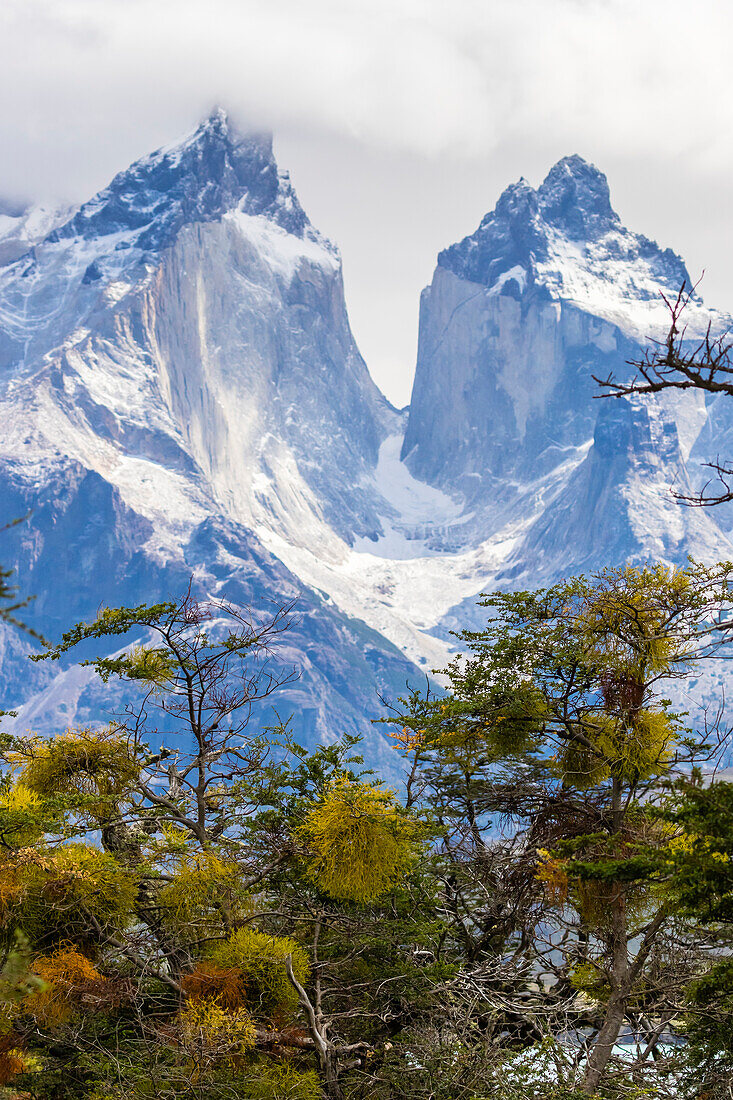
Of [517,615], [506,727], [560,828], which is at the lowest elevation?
[560,828]

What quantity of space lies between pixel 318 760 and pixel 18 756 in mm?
4814

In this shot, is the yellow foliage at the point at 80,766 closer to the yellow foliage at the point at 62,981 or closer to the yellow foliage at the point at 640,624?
the yellow foliage at the point at 62,981

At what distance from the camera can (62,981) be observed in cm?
1163

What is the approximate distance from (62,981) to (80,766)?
3.67m

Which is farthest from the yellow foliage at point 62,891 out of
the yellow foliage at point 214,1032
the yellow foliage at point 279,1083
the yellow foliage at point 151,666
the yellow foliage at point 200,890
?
the yellow foliage at point 151,666

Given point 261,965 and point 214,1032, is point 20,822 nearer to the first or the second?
point 214,1032

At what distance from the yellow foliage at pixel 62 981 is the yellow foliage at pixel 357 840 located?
2910mm

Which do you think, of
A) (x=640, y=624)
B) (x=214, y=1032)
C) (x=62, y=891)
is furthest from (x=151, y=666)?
(x=640, y=624)

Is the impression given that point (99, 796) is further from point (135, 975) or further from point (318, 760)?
point (318, 760)

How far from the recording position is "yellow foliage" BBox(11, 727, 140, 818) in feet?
47.7

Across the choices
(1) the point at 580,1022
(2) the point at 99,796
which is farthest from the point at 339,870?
(1) the point at 580,1022

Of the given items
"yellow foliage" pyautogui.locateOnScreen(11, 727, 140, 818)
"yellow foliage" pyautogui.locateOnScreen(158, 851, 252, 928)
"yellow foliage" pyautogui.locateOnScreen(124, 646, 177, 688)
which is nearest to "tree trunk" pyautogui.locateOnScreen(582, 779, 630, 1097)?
"yellow foliage" pyautogui.locateOnScreen(158, 851, 252, 928)

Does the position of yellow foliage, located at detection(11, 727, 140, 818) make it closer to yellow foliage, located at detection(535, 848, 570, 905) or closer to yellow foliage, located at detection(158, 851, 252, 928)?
yellow foliage, located at detection(158, 851, 252, 928)

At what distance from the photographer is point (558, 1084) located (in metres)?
12.4
